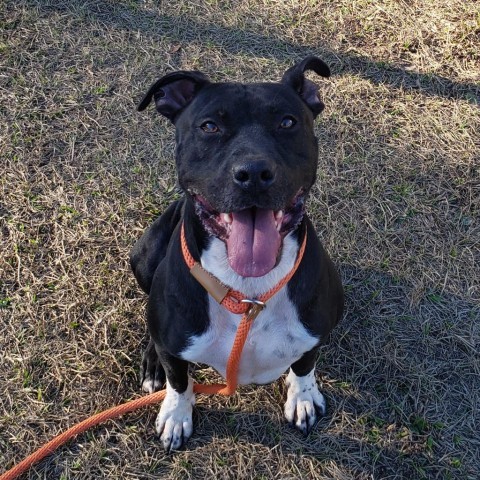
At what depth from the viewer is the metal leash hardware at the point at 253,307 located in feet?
10.2

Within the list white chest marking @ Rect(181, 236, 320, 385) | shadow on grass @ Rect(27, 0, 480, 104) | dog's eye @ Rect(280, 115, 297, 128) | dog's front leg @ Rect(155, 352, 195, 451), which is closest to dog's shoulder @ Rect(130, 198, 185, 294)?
dog's front leg @ Rect(155, 352, 195, 451)

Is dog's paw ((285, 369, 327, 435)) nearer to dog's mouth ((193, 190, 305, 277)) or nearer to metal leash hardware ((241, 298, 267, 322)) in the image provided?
metal leash hardware ((241, 298, 267, 322))

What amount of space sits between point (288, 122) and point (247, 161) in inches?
17.9

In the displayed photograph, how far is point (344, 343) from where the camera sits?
434 cm

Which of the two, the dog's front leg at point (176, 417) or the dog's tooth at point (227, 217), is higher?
the dog's tooth at point (227, 217)

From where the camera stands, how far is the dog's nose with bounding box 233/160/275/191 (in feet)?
8.86

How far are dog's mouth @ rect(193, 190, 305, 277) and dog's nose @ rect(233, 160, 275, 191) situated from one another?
0.14 metres

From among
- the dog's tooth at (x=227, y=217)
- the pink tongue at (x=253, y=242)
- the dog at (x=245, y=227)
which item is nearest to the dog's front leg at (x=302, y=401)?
the dog at (x=245, y=227)

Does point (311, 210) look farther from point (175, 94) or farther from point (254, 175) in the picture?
point (254, 175)

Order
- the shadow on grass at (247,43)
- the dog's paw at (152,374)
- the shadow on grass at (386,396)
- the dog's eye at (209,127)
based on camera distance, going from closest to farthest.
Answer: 1. the dog's eye at (209,127)
2. the shadow on grass at (386,396)
3. the dog's paw at (152,374)
4. the shadow on grass at (247,43)

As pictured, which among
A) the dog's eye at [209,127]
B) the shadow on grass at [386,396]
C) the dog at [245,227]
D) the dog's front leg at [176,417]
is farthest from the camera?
the shadow on grass at [386,396]

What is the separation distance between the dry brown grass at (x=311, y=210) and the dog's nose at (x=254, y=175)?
186 centimetres

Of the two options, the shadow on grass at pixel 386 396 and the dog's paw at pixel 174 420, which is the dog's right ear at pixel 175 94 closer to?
the dog's paw at pixel 174 420

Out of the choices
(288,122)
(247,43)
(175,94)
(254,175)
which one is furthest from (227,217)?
(247,43)
